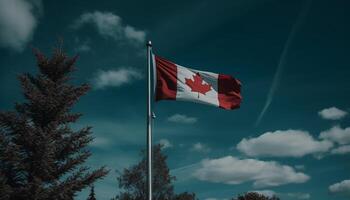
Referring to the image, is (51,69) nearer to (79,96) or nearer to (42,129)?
(79,96)

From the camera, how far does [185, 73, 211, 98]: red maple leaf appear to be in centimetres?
1655

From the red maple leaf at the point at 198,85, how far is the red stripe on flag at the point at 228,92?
599 mm

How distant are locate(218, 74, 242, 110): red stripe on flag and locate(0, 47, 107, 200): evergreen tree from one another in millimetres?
8812

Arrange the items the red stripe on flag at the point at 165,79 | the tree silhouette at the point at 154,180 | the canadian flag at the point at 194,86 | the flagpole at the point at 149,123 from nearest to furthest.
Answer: the flagpole at the point at 149,123 < the red stripe on flag at the point at 165,79 < the canadian flag at the point at 194,86 < the tree silhouette at the point at 154,180

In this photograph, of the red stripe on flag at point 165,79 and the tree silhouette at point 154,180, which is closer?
the red stripe on flag at point 165,79

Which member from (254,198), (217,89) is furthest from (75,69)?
(254,198)

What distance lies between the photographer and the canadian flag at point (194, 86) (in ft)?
52.9

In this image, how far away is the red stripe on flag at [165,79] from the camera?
15.9m

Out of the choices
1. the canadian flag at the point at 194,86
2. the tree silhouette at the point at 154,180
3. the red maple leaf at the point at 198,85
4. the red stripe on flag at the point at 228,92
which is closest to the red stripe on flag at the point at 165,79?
the canadian flag at the point at 194,86

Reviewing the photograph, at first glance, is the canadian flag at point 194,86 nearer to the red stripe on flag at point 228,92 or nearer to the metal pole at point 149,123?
the red stripe on flag at point 228,92

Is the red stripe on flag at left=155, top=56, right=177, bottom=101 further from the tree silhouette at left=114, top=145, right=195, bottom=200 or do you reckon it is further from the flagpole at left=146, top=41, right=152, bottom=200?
the tree silhouette at left=114, top=145, right=195, bottom=200

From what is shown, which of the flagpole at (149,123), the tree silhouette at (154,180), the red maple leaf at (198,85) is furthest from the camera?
the tree silhouette at (154,180)

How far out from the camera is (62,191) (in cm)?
2131

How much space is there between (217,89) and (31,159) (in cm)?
989
